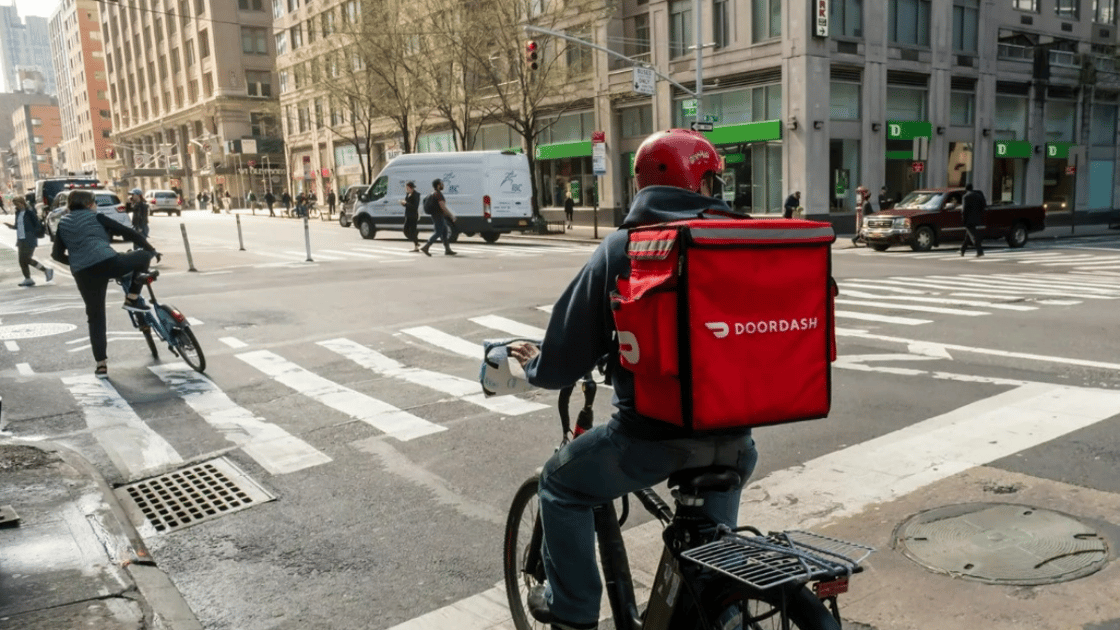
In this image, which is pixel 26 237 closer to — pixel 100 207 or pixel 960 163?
pixel 100 207

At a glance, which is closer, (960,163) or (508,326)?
(508,326)

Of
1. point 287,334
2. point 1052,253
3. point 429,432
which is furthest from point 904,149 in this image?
point 429,432

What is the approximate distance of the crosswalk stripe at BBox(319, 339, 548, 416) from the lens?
7258mm

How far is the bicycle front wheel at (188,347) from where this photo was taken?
876 centimetres

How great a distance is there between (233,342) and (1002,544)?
888 cm

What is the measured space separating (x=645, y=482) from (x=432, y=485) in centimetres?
315

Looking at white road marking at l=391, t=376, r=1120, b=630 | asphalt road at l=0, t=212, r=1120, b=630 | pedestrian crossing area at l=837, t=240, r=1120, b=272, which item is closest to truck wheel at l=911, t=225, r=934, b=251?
pedestrian crossing area at l=837, t=240, r=1120, b=272

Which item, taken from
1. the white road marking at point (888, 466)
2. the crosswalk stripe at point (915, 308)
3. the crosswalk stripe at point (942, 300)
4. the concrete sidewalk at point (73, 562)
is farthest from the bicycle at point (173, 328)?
the crosswalk stripe at point (942, 300)

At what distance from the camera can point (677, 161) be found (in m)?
2.51

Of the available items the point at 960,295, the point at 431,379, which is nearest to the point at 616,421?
the point at 431,379

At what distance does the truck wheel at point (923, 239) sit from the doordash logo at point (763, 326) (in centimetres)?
2372

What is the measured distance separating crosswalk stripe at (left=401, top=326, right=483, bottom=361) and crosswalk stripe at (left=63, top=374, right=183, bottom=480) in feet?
11.3

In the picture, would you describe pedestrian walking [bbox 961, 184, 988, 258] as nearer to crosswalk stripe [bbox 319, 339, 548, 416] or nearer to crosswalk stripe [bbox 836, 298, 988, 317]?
crosswalk stripe [bbox 836, 298, 988, 317]

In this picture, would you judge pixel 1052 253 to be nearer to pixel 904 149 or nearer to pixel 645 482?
A: pixel 904 149
